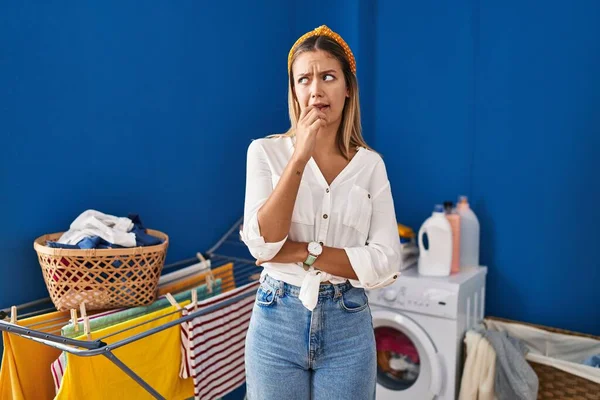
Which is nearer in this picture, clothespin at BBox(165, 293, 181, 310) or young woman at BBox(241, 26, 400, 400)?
young woman at BBox(241, 26, 400, 400)

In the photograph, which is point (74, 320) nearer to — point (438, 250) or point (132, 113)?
point (132, 113)

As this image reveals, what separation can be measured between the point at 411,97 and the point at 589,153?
96 centimetres

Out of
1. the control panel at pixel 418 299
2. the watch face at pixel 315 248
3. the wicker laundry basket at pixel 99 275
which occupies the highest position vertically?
the watch face at pixel 315 248

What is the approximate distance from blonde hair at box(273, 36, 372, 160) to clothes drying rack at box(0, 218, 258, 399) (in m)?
0.65

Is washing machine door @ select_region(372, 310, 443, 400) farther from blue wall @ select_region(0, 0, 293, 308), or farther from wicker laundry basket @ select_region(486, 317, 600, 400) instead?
blue wall @ select_region(0, 0, 293, 308)

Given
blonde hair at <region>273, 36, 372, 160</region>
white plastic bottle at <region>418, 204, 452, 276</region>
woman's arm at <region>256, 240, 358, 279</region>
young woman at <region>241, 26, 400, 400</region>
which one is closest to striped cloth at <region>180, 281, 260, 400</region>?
young woman at <region>241, 26, 400, 400</region>

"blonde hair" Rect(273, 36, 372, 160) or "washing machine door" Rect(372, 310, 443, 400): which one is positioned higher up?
"blonde hair" Rect(273, 36, 372, 160)

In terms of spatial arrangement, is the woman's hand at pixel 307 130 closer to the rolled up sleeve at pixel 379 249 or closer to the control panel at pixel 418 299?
the rolled up sleeve at pixel 379 249

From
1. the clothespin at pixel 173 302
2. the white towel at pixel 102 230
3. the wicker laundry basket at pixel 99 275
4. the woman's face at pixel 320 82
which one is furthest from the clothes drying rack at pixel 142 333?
the woman's face at pixel 320 82

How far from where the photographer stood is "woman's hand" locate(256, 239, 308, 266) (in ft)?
4.06

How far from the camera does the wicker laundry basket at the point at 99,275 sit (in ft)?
5.05

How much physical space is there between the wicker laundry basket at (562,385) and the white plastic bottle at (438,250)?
0.56 meters

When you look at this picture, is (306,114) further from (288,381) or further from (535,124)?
(535,124)

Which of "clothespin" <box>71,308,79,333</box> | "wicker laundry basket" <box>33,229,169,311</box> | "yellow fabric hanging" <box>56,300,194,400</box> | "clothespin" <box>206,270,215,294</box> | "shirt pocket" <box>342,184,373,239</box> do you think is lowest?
"yellow fabric hanging" <box>56,300,194,400</box>
